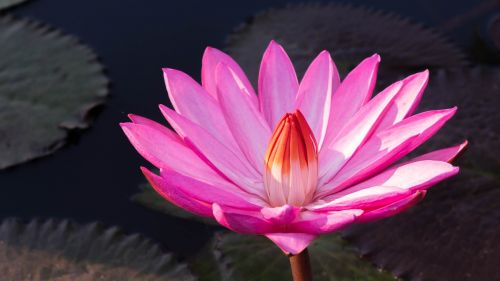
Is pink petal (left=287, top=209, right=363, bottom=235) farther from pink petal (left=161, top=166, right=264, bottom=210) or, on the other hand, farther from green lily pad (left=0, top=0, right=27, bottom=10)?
green lily pad (left=0, top=0, right=27, bottom=10)

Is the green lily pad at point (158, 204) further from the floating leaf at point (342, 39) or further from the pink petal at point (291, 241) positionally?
the pink petal at point (291, 241)

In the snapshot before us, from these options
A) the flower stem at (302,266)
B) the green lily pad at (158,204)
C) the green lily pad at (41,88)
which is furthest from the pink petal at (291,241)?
the green lily pad at (41,88)

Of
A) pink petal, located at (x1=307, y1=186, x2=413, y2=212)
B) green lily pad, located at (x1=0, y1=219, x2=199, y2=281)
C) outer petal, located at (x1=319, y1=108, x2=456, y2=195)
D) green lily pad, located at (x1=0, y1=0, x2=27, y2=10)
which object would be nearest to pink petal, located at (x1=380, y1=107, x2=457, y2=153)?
outer petal, located at (x1=319, y1=108, x2=456, y2=195)

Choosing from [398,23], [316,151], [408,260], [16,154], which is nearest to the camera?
[316,151]

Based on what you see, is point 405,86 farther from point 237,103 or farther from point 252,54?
point 252,54

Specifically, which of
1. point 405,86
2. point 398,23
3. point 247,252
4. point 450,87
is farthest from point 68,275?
point 398,23

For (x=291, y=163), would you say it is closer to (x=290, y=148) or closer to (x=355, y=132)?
(x=290, y=148)
